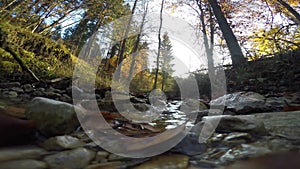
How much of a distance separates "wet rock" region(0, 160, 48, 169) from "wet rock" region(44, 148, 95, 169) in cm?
3

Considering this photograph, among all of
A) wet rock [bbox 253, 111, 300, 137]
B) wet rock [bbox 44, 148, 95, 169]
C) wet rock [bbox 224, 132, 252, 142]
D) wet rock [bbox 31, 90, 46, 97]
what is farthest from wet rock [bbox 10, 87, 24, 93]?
wet rock [bbox 253, 111, 300, 137]

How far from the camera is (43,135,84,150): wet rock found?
1.01 m

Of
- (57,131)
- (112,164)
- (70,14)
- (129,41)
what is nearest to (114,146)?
(112,164)

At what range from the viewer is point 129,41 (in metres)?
14.8

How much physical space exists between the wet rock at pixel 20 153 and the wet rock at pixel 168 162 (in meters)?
0.45

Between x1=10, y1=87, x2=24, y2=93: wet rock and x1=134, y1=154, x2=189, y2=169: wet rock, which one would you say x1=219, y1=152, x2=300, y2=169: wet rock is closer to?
x1=134, y1=154, x2=189, y2=169: wet rock

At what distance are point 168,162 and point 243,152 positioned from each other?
0.36 metres

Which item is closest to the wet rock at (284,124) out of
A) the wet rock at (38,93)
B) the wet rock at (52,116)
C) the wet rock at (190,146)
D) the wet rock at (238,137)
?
the wet rock at (238,137)

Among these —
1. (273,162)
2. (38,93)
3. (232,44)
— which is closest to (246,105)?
(273,162)

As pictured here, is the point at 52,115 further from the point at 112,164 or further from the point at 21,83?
the point at 21,83

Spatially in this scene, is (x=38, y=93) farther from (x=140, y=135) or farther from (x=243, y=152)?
(x=243, y=152)

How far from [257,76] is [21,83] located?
495 centimetres

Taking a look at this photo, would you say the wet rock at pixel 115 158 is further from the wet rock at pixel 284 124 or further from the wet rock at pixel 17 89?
the wet rock at pixel 17 89

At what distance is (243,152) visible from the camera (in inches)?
38.5
